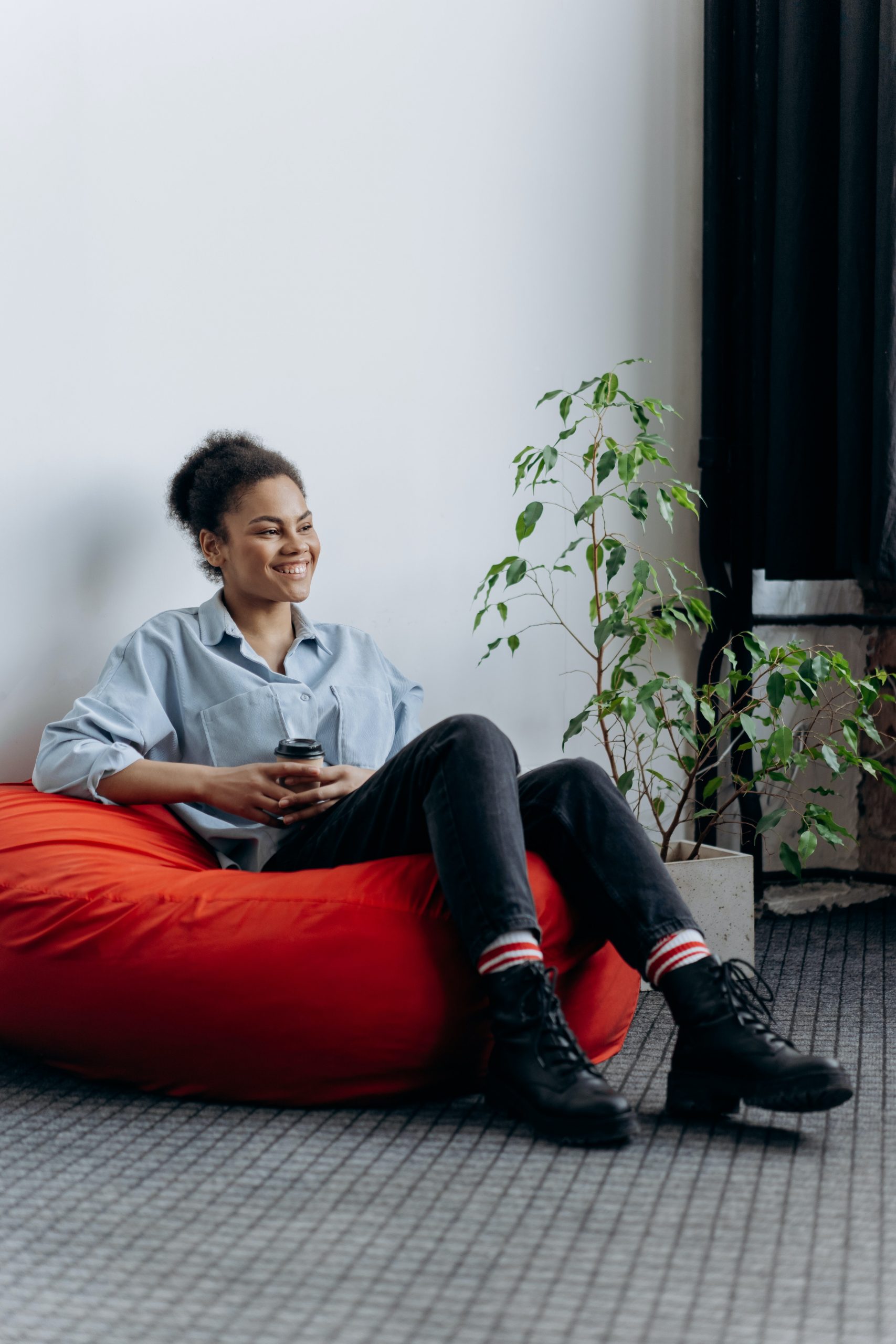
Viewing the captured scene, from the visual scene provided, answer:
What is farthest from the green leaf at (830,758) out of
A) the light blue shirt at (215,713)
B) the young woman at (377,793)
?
the light blue shirt at (215,713)

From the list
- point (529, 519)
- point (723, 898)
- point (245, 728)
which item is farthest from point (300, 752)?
point (723, 898)

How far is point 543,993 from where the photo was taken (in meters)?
1.53

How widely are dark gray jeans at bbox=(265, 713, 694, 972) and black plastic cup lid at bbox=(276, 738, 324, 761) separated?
0.28ft

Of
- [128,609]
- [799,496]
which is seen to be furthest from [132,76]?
→ [799,496]

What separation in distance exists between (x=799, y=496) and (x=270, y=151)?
1.27m

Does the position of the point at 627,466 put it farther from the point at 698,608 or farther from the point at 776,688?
the point at 776,688

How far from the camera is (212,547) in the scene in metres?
2.16

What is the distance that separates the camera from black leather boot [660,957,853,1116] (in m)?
1.47

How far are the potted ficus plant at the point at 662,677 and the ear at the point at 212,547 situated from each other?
486 mm

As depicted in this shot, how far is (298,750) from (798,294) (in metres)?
1.55

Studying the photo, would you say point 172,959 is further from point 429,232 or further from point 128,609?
point 429,232

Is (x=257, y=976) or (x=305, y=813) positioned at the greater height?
(x=305, y=813)

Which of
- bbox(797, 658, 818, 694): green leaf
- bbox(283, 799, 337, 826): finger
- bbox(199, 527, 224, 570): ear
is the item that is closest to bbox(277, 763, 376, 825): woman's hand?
bbox(283, 799, 337, 826): finger

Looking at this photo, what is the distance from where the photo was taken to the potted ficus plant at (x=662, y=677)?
221 cm
